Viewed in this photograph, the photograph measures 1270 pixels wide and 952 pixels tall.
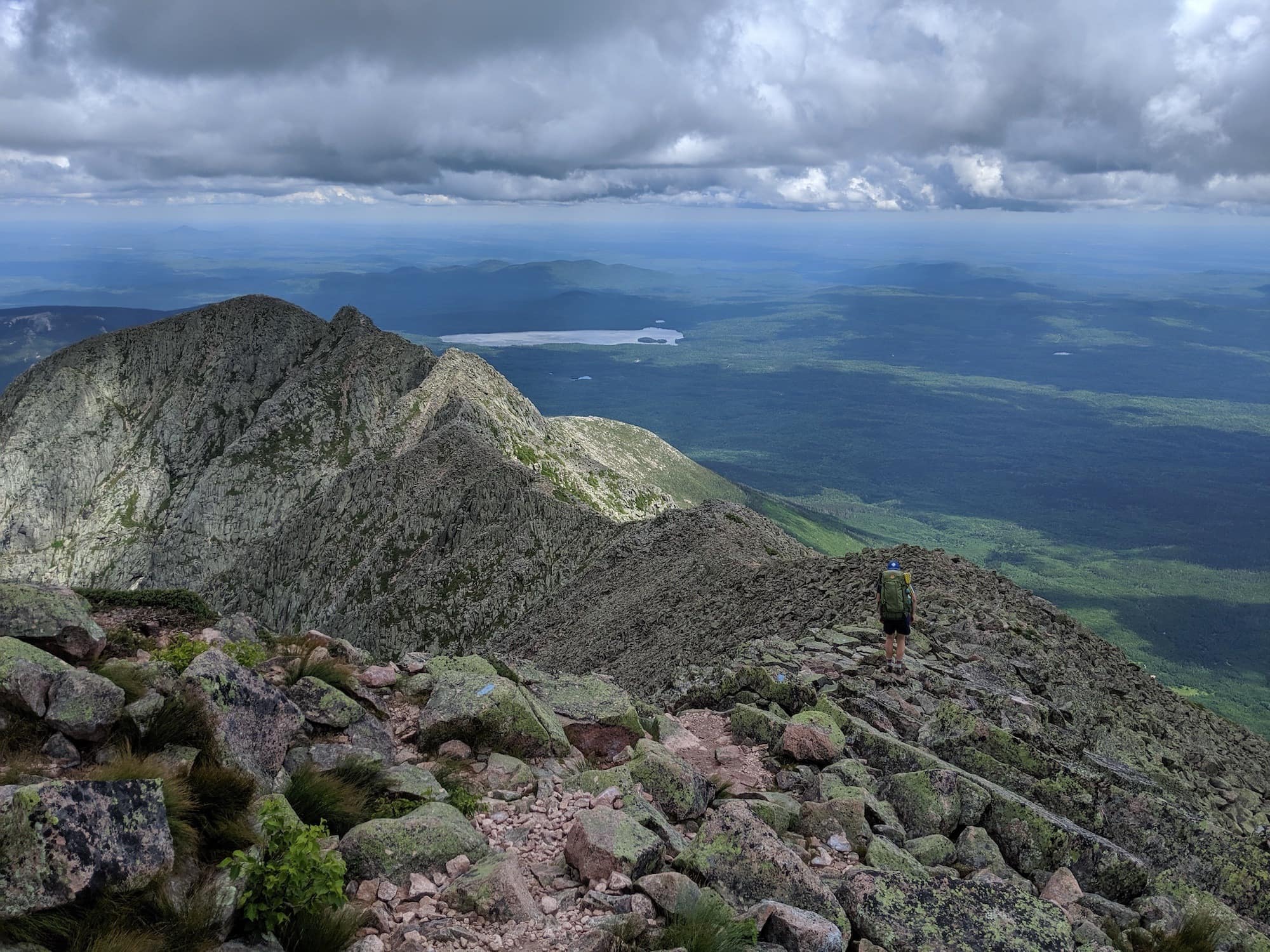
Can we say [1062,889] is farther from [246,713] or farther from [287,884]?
[246,713]

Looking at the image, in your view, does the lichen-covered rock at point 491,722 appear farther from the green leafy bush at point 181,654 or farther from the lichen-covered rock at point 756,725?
the lichen-covered rock at point 756,725

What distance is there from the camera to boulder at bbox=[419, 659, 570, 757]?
49.3 ft

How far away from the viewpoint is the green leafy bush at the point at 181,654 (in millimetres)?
13930

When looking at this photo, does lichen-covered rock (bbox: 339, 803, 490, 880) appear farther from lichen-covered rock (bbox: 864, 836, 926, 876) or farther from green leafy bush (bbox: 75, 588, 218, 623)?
green leafy bush (bbox: 75, 588, 218, 623)

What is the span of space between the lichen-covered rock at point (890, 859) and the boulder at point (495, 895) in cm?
562

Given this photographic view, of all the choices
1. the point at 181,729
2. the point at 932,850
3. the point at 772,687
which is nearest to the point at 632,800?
the point at 932,850

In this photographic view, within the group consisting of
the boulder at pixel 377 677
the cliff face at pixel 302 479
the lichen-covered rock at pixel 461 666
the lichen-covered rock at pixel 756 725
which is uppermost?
the boulder at pixel 377 677

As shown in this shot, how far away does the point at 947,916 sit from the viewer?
416 inches

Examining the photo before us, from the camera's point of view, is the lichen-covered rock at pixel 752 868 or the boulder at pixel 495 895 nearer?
the boulder at pixel 495 895

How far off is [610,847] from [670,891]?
1.04 m

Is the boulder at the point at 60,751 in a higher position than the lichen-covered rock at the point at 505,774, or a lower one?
higher

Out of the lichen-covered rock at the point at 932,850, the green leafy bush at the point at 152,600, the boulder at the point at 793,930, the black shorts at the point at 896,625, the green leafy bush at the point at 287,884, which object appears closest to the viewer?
the green leafy bush at the point at 287,884

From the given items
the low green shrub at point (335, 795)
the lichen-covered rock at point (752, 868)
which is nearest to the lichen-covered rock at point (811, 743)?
the lichen-covered rock at point (752, 868)

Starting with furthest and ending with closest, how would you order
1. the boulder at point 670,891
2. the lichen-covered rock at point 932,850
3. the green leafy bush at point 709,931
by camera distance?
the lichen-covered rock at point 932,850 → the boulder at point 670,891 → the green leafy bush at point 709,931
